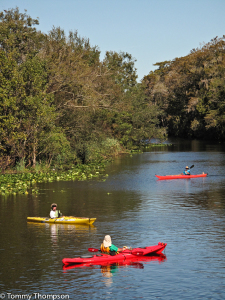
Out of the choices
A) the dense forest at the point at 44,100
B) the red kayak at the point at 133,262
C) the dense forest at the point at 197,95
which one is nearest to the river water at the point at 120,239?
the red kayak at the point at 133,262

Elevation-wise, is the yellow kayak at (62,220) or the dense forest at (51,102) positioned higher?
the dense forest at (51,102)

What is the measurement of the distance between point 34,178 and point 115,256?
22226mm

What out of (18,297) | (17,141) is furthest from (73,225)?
(17,141)

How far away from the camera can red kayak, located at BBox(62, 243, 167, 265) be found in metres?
16.1

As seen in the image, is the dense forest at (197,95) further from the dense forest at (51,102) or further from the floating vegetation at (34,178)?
the floating vegetation at (34,178)

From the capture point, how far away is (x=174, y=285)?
14359 millimetres

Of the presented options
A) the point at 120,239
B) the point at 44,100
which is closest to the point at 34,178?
the point at 44,100

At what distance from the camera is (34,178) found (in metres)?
37.7

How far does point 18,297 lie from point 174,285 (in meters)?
5.19

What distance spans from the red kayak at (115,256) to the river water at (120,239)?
0.31 metres

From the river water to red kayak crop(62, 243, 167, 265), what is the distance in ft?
1.00

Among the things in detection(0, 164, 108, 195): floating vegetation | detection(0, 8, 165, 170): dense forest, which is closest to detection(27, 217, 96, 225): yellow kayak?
detection(0, 164, 108, 195): floating vegetation

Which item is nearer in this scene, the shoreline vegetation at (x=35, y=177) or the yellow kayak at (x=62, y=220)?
the yellow kayak at (x=62, y=220)

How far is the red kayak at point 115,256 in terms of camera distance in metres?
16.1
